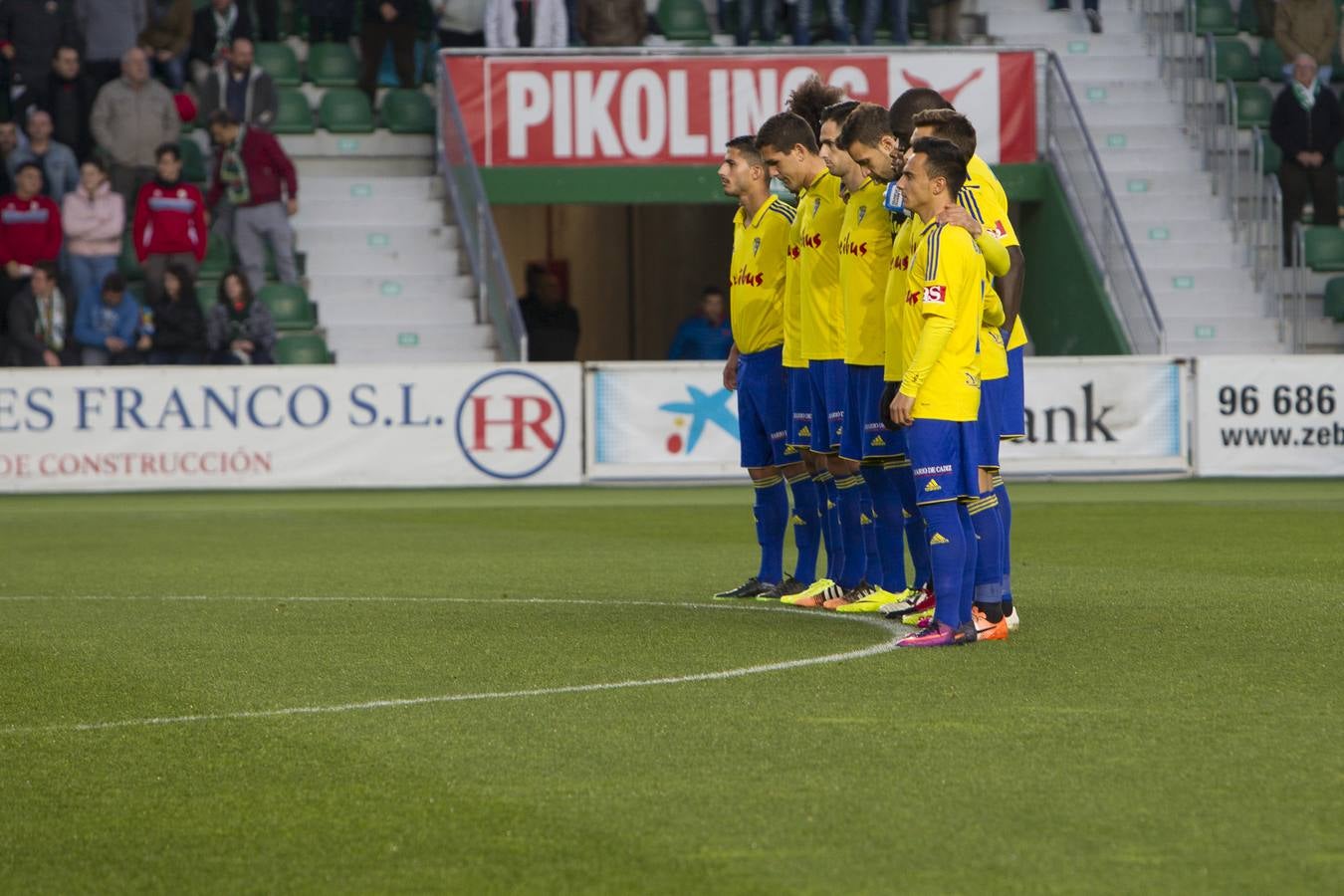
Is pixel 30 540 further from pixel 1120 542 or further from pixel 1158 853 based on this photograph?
pixel 1158 853

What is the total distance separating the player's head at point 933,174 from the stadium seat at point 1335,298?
16.2 meters

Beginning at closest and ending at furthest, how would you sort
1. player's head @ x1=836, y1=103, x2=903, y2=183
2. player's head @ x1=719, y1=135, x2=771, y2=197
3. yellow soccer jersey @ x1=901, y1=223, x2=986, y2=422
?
yellow soccer jersey @ x1=901, y1=223, x2=986, y2=422 < player's head @ x1=836, y1=103, x2=903, y2=183 < player's head @ x1=719, y1=135, x2=771, y2=197

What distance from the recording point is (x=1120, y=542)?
12.6m

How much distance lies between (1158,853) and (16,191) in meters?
18.0

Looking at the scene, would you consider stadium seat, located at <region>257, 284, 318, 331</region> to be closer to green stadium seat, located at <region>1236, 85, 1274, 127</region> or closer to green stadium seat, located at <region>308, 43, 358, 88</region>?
green stadium seat, located at <region>308, 43, 358, 88</region>

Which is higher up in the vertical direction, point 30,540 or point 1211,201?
point 1211,201

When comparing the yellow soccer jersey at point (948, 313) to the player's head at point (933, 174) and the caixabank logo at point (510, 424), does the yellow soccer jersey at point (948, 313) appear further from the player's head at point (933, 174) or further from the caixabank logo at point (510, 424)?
the caixabank logo at point (510, 424)

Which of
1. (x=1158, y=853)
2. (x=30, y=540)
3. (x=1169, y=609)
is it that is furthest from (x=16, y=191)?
(x=1158, y=853)

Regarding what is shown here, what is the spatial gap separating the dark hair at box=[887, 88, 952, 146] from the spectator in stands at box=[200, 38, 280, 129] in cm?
1458

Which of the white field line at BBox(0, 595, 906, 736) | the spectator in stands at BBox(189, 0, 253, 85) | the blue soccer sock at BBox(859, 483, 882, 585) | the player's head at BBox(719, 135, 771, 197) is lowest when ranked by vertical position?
the white field line at BBox(0, 595, 906, 736)

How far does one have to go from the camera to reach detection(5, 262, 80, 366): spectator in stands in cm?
1980

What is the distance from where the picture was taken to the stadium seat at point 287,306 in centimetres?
2178

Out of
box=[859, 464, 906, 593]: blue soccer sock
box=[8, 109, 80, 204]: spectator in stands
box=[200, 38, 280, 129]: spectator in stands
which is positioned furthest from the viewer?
box=[200, 38, 280, 129]: spectator in stands

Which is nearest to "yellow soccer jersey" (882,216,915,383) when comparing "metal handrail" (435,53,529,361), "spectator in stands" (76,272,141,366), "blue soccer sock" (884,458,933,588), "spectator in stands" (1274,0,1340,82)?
"blue soccer sock" (884,458,933,588)
